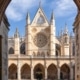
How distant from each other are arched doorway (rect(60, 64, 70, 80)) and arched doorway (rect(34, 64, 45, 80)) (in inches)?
180

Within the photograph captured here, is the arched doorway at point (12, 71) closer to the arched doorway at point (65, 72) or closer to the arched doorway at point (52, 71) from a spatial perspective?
the arched doorway at point (52, 71)

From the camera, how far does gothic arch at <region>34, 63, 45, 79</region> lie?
7069 cm

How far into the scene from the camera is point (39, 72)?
71438mm

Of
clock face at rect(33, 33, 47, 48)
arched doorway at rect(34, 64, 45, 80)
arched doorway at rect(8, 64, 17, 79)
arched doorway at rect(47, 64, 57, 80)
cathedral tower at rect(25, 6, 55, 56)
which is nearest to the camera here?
arched doorway at rect(8, 64, 17, 79)

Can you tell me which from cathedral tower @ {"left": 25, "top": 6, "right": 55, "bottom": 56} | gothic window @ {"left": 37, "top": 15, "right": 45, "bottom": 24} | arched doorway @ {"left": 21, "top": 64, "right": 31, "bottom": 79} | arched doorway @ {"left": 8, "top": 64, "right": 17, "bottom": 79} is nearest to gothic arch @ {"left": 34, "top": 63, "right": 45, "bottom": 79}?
arched doorway @ {"left": 21, "top": 64, "right": 31, "bottom": 79}

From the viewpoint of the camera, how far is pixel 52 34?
74.9m

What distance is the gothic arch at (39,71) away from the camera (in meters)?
70.7

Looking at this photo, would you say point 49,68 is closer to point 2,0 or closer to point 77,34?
point 77,34

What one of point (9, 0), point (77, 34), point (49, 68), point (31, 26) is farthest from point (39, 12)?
point (9, 0)

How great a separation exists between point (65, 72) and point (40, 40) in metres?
10.0

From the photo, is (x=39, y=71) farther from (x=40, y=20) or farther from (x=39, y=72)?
(x=40, y=20)

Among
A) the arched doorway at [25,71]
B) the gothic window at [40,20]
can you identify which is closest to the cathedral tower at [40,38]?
the gothic window at [40,20]

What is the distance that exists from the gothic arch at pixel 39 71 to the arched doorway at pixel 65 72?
452 cm

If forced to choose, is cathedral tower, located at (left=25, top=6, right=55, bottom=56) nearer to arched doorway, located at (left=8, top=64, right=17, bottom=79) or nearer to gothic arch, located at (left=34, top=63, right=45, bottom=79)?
gothic arch, located at (left=34, top=63, right=45, bottom=79)
